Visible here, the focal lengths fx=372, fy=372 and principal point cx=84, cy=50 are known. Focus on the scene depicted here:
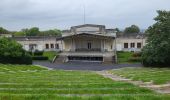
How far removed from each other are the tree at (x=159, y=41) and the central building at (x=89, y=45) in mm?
18897

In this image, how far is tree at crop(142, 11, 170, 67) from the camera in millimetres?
53125

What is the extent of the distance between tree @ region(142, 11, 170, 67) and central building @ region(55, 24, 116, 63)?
1890 centimetres

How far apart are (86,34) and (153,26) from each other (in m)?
29.4

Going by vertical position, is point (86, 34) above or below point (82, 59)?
above

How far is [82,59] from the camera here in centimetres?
8012

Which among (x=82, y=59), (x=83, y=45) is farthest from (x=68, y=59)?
(x=83, y=45)

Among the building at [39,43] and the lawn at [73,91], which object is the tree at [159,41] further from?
the building at [39,43]

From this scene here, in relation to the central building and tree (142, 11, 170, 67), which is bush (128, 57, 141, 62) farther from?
tree (142, 11, 170, 67)

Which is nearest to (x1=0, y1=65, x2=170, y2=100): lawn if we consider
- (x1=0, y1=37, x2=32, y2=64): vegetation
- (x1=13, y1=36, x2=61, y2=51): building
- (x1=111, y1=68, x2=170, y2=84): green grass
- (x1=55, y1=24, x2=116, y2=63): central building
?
(x1=111, y1=68, x2=170, y2=84): green grass

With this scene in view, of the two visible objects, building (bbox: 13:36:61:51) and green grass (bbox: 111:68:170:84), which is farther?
building (bbox: 13:36:61:51)

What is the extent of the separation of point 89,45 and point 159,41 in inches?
1422

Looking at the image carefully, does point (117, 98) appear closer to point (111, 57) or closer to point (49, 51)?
point (111, 57)

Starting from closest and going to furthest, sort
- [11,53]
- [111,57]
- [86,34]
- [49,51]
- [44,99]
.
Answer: [44,99] < [11,53] < [111,57] < [86,34] < [49,51]

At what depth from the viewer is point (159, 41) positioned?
53.4 m
